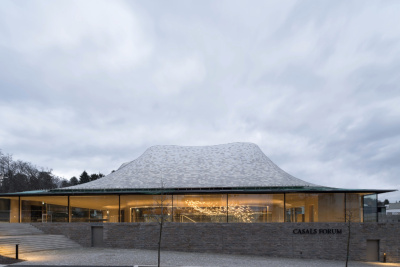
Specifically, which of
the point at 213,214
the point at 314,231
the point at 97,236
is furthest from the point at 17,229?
the point at 314,231

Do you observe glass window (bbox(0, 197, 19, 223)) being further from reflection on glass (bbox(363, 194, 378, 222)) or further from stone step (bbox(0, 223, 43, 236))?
reflection on glass (bbox(363, 194, 378, 222))

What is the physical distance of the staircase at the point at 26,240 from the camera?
22272 millimetres

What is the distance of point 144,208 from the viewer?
93.2 feet

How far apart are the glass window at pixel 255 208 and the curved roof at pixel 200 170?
3.70 meters

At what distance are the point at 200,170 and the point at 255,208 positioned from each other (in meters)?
11.9

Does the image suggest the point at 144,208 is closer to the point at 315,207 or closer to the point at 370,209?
the point at 315,207

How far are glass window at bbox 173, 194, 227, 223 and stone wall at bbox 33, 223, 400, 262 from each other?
59cm

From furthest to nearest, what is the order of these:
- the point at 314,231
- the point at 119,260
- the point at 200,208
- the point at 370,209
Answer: the point at 200,208
the point at 370,209
the point at 314,231
the point at 119,260

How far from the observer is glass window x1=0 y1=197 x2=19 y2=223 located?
28750 mm

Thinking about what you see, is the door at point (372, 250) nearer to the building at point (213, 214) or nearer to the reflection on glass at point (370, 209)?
the building at point (213, 214)

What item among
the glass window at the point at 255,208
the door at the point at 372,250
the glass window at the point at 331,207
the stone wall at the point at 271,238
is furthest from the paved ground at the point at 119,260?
the glass window at the point at 255,208

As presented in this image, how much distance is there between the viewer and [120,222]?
27.4 m

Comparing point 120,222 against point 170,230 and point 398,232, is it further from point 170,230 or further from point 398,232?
point 398,232

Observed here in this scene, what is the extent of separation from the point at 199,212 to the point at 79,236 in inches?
358
